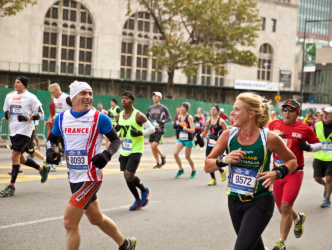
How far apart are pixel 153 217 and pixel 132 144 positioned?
136cm

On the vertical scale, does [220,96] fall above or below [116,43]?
below

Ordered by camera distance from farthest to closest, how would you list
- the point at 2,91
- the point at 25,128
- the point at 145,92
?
the point at 145,92 → the point at 2,91 → the point at 25,128

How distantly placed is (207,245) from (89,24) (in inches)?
1723

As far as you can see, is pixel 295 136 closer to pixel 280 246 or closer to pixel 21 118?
pixel 280 246

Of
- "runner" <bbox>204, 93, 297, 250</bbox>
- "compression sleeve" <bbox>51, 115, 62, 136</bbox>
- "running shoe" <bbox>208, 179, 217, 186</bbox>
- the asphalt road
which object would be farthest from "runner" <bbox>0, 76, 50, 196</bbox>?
"runner" <bbox>204, 93, 297, 250</bbox>

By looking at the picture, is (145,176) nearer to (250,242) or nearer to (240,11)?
(250,242)

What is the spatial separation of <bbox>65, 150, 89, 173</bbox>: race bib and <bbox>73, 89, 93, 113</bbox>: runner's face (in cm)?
43

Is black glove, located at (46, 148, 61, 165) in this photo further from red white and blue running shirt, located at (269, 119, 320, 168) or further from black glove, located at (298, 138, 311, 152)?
black glove, located at (298, 138, 311, 152)

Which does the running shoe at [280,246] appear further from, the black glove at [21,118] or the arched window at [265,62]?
the arched window at [265,62]

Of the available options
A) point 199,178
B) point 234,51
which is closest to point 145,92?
point 234,51

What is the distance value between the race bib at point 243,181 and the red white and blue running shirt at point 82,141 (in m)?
1.45

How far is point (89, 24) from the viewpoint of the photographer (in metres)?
48.1

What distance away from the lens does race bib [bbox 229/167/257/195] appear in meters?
4.47

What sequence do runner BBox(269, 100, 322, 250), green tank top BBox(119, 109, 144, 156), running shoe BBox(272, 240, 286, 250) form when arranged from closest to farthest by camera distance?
running shoe BBox(272, 240, 286, 250)
runner BBox(269, 100, 322, 250)
green tank top BBox(119, 109, 144, 156)
